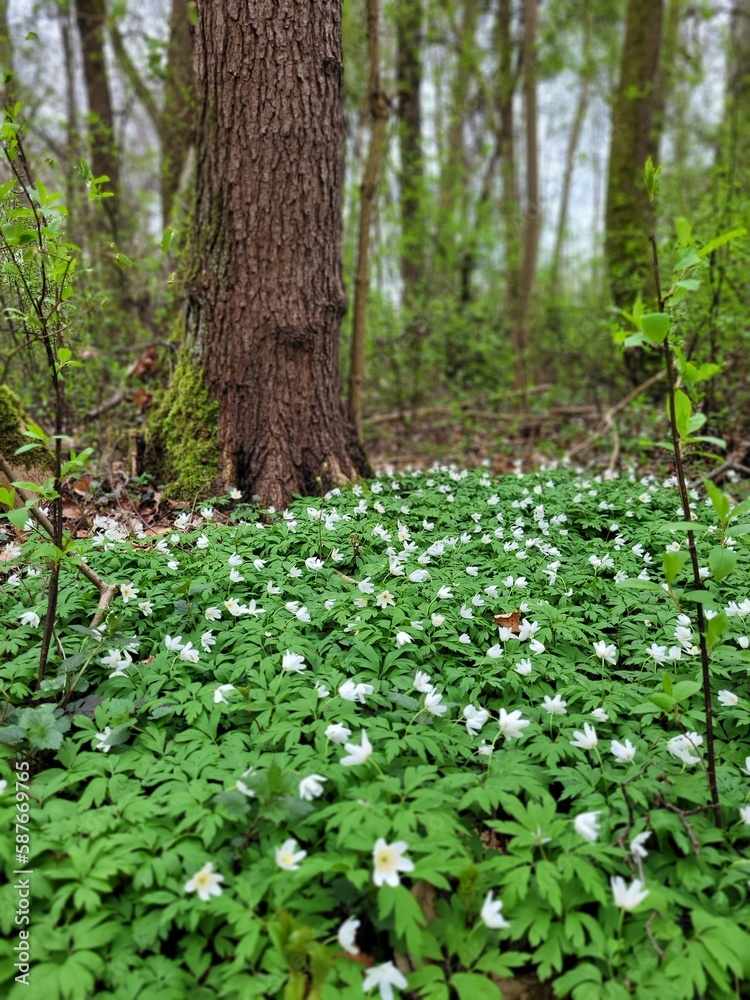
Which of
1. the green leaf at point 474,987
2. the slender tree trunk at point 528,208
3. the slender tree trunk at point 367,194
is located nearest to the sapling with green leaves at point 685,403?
the green leaf at point 474,987

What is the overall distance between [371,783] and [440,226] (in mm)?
9984

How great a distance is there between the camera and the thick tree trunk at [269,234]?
389 centimetres

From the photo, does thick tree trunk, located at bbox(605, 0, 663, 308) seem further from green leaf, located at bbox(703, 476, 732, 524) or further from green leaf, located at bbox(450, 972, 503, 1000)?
green leaf, located at bbox(450, 972, 503, 1000)

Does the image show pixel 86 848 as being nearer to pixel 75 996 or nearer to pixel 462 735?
pixel 75 996

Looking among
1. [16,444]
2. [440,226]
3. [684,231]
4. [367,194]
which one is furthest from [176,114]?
[684,231]

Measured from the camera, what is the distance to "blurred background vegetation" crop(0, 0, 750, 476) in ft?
19.9

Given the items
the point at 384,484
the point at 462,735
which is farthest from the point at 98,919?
the point at 384,484

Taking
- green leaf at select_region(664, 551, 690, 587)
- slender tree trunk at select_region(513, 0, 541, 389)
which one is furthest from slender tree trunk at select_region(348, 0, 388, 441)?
green leaf at select_region(664, 551, 690, 587)

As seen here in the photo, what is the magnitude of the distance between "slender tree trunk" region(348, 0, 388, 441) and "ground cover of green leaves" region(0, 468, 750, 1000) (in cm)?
321

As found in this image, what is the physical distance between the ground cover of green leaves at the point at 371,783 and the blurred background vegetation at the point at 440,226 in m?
2.26

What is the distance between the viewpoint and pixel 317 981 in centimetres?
134

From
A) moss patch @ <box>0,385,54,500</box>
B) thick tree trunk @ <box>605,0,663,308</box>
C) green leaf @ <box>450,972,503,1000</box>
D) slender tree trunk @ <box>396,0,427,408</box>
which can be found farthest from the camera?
slender tree trunk @ <box>396,0,427,408</box>

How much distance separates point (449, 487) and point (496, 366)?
5.71 metres

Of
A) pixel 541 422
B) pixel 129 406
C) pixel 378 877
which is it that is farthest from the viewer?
pixel 541 422
